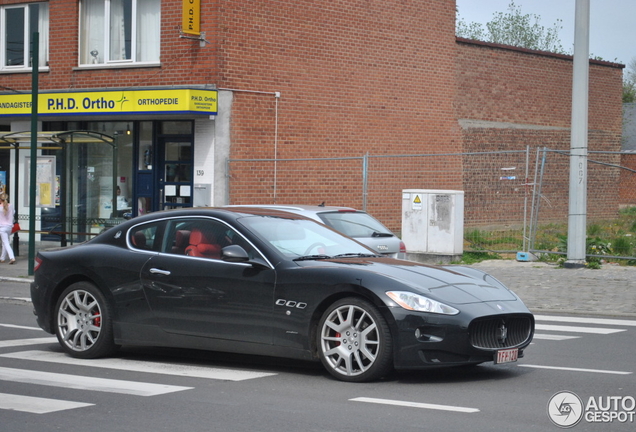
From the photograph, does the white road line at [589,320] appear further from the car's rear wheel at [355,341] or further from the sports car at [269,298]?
the car's rear wheel at [355,341]

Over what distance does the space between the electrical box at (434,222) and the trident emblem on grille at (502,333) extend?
450 inches

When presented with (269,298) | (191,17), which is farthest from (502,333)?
(191,17)

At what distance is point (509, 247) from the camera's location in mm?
20172

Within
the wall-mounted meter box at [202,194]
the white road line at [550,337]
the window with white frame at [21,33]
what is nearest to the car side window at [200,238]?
the white road line at [550,337]

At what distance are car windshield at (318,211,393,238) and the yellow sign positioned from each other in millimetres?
7753

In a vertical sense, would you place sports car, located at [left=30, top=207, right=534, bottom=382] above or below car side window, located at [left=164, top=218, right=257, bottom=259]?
below

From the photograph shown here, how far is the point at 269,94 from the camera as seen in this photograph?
71.6ft

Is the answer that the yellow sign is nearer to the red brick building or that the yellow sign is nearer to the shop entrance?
the red brick building

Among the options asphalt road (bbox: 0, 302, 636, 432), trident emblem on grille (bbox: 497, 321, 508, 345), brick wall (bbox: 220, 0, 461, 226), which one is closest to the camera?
asphalt road (bbox: 0, 302, 636, 432)

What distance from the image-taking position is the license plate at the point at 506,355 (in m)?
7.28

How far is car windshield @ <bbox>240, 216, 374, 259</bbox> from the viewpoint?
26.4ft

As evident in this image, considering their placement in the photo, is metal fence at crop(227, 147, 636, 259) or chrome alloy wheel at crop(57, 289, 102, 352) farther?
metal fence at crop(227, 147, 636, 259)

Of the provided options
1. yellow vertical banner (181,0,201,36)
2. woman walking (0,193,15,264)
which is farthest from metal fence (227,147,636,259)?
woman walking (0,193,15,264)

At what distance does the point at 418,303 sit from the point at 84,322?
343 cm
